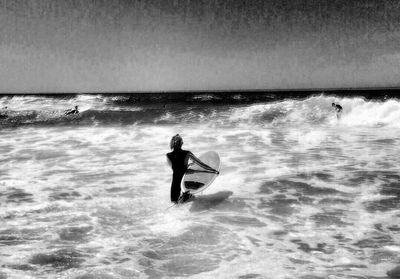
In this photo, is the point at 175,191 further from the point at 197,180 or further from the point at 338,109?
the point at 338,109

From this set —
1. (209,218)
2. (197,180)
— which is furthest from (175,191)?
(209,218)

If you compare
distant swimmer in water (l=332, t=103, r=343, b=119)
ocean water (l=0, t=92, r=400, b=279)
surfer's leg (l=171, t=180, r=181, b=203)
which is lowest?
ocean water (l=0, t=92, r=400, b=279)

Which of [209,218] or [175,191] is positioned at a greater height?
[175,191]

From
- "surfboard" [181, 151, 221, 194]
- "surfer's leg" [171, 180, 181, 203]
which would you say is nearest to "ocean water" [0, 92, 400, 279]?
"surfer's leg" [171, 180, 181, 203]

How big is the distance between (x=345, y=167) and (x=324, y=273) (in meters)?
7.07

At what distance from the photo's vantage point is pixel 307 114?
35.7 metres

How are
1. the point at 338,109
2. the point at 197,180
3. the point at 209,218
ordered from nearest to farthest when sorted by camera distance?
1. the point at 209,218
2. the point at 197,180
3. the point at 338,109

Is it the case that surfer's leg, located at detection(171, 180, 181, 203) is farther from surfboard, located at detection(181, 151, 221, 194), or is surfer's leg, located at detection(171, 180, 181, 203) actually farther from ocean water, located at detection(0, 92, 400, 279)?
surfboard, located at detection(181, 151, 221, 194)

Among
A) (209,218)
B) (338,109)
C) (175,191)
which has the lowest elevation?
(209,218)

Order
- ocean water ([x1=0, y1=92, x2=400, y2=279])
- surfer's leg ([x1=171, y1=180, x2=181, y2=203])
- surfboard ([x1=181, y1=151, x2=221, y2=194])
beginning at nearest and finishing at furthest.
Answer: ocean water ([x1=0, y1=92, x2=400, y2=279]) → surfer's leg ([x1=171, y1=180, x2=181, y2=203]) → surfboard ([x1=181, y1=151, x2=221, y2=194])

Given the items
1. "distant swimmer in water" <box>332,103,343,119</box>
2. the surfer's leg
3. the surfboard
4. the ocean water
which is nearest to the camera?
the ocean water

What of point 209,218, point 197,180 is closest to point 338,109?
point 197,180

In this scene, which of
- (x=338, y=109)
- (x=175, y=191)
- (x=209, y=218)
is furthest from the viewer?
(x=338, y=109)

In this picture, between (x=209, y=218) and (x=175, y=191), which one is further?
(x=175, y=191)
